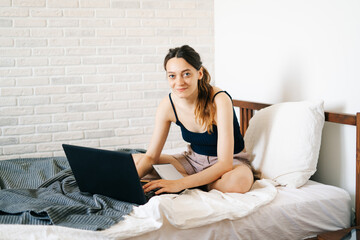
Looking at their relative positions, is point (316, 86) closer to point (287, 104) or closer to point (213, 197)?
point (287, 104)

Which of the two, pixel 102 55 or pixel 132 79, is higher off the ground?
pixel 102 55

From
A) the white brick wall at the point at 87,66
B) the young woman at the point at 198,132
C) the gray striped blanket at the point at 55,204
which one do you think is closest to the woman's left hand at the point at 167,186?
the young woman at the point at 198,132

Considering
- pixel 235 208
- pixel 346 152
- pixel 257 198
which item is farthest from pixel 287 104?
pixel 235 208

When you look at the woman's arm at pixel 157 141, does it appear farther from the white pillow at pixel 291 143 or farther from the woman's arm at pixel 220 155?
the white pillow at pixel 291 143

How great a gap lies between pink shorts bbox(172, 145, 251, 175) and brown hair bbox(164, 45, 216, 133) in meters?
0.17

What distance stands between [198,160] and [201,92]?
0.34m

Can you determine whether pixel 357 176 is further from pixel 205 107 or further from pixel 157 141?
pixel 157 141

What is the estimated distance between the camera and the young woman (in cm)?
159

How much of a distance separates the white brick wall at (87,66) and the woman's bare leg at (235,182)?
1.44m

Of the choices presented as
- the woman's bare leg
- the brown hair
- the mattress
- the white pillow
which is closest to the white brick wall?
the brown hair

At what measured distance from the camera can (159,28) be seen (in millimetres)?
2924

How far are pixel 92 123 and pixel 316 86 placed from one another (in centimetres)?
168

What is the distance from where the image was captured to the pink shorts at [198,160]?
1838mm

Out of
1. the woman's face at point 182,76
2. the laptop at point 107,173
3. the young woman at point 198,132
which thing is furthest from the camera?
the woman's face at point 182,76
